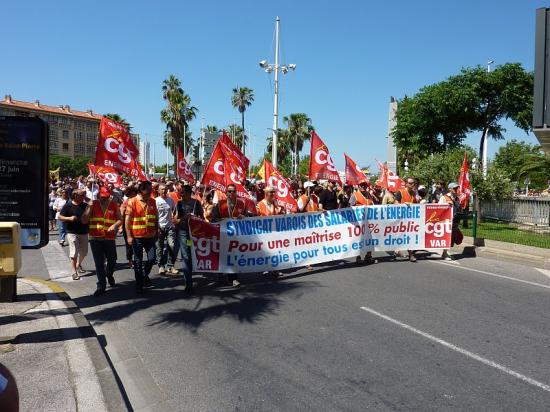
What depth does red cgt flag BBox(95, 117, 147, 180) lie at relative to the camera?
995 centimetres

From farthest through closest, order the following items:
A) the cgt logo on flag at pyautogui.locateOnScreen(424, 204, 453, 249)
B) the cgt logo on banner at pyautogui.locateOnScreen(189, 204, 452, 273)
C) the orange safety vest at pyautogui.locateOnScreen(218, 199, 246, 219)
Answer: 1. the cgt logo on flag at pyautogui.locateOnScreen(424, 204, 453, 249)
2. the orange safety vest at pyautogui.locateOnScreen(218, 199, 246, 219)
3. the cgt logo on banner at pyautogui.locateOnScreen(189, 204, 452, 273)

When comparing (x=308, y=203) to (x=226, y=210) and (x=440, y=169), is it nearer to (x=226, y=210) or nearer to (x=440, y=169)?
(x=226, y=210)

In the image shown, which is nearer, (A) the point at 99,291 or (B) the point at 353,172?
(A) the point at 99,291

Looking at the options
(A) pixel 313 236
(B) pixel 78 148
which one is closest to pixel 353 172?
(A) pixel 313 236

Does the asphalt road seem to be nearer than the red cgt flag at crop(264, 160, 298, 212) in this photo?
Yes

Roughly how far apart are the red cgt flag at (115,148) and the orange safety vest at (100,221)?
80.8 inches

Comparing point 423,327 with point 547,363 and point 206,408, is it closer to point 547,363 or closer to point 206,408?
point 547,363

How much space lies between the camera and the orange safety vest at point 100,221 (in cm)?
778

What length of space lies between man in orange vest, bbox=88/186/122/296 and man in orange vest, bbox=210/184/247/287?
1.67 m

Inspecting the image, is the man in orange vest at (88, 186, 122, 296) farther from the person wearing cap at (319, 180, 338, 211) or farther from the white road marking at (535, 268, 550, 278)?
the white road marking at (535, 268, 550, 278)

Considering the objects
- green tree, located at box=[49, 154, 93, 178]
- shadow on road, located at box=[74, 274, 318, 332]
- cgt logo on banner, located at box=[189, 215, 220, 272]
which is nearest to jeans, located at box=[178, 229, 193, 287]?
cgt logo on banner, located at box=[189, 215, 220, 272]

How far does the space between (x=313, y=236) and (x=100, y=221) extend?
4.04m

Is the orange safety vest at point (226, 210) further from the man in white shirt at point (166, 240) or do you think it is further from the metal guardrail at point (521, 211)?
the metal guardrail at point (521, 211)

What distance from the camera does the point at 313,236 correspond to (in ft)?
31.2
